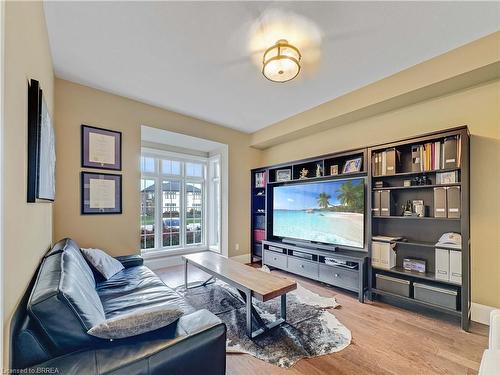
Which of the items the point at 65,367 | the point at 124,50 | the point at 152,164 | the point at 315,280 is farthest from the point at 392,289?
the point at 152,164

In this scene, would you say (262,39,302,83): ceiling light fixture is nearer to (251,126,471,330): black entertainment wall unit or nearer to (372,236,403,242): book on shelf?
(251,126,471,330): black entertainment wall unit

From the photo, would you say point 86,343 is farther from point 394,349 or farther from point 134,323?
point 394,349

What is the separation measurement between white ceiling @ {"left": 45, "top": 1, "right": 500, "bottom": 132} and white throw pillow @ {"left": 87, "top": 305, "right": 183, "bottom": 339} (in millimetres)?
2096

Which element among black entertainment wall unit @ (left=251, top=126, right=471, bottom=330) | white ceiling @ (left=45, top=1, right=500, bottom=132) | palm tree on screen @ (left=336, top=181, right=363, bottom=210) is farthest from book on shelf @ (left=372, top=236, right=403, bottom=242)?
white ceiling @ (left=45, top=1, right=500, bottom=132)

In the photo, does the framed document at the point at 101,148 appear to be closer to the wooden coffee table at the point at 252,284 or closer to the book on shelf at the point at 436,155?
the wooden coffee table at the point at 252,284

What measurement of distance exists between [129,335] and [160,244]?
3.65m

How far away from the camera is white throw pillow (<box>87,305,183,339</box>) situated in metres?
1.03

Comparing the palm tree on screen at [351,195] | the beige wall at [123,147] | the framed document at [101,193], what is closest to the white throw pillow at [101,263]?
the beige wall at [123,147]

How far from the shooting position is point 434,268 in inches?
102

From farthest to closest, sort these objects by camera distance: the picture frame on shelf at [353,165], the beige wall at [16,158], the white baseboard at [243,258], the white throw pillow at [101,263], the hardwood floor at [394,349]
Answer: the white baseboard at [243,258] < the picture frame on shelf at [353,165] < the white throw pillow at [101,263] < the hardwood floor at [394,349] < the beige wall at [16,158]

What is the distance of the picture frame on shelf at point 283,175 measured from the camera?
4.11m

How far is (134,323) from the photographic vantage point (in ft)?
3.60

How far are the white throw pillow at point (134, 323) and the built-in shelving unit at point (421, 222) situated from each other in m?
2.53

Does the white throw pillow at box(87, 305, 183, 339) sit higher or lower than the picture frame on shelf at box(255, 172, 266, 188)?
lower
